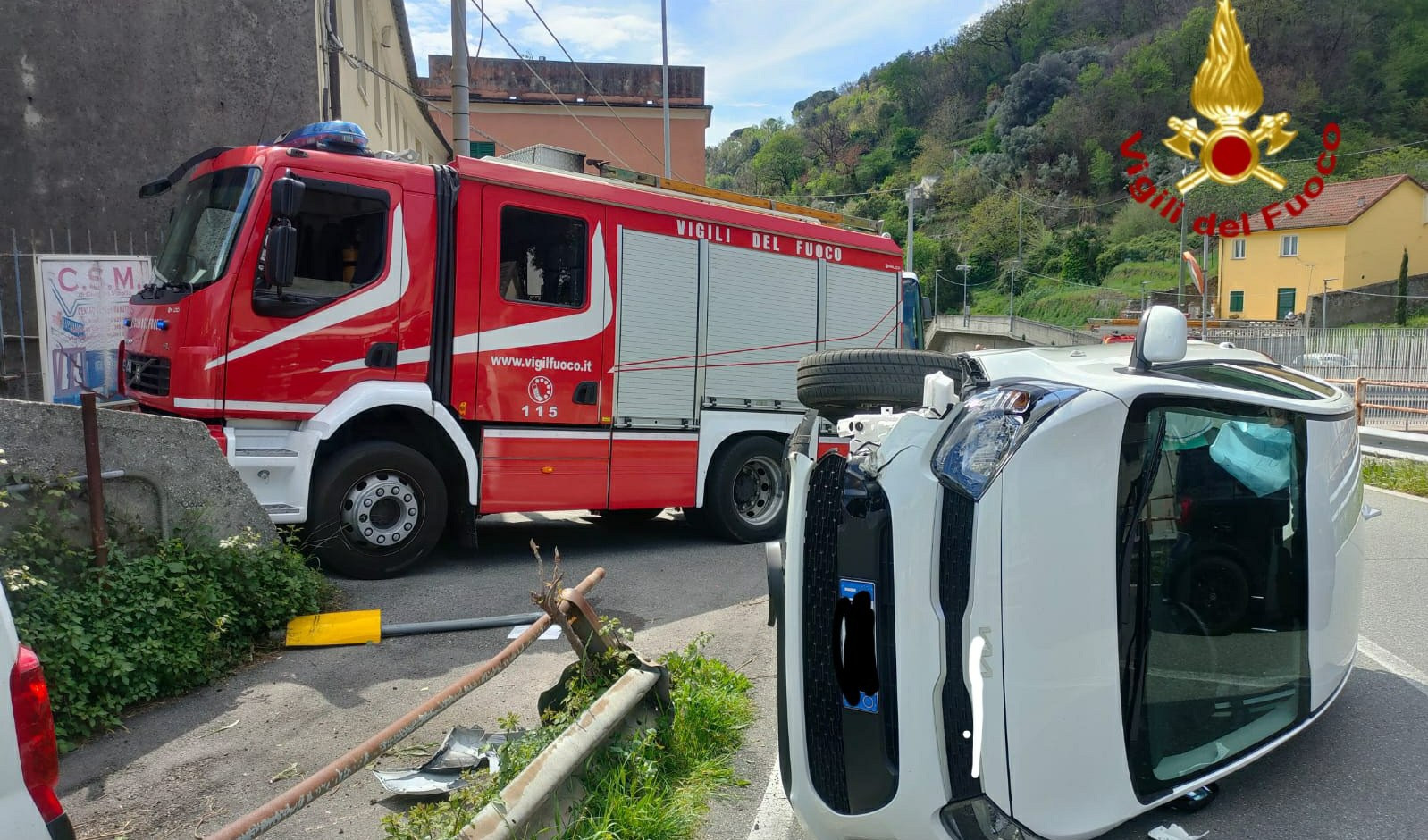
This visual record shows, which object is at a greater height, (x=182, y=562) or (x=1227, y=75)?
(x=1227, y=75)

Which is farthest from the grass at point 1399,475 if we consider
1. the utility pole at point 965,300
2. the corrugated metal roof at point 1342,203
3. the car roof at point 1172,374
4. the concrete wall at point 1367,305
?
the utility pole at point 965,300

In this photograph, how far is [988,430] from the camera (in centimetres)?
279

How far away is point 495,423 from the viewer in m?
7.28

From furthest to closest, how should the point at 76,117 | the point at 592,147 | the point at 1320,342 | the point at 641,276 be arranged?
the point at 592,147 < the point at 1320,342 < the point at 76,117 < the point at 641,276

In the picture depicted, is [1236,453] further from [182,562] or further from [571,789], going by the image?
[182,562]

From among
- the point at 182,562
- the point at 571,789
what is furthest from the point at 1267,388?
the point at 182,562

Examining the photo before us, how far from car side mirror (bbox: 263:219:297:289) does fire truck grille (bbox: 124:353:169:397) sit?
0.90m

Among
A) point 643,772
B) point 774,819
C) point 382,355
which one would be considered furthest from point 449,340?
point 774,819

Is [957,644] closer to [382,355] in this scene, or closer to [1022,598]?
[1022,598]

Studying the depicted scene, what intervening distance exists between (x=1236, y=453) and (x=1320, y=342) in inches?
1244

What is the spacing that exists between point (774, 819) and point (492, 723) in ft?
4.95

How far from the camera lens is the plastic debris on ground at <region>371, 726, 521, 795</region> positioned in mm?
3648

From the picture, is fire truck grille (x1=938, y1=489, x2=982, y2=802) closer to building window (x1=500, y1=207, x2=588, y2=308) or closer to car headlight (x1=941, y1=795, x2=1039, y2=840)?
car headlight (x1=941, y1=795, x2=1039, y2=840)

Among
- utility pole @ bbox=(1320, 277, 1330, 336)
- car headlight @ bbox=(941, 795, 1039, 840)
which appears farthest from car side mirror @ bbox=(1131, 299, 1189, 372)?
utility pole @ bbox=(1320, 277, 1330, 336)
